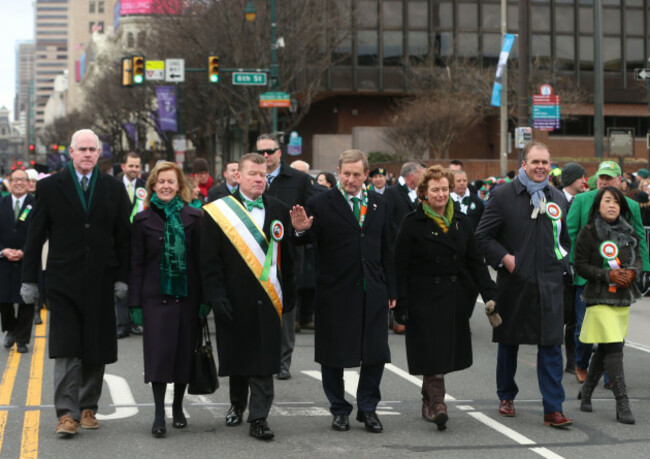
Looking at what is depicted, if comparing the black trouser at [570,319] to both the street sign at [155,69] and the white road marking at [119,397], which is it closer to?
the white road marking at [119,397]

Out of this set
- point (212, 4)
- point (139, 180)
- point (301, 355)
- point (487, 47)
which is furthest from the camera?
point (487, 47)

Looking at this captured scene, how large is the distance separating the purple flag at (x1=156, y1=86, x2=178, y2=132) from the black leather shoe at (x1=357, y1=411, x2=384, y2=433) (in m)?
42.5

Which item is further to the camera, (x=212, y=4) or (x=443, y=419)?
(x=212, y=4)

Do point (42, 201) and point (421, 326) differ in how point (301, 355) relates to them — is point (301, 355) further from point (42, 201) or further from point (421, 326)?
point (42, 201)

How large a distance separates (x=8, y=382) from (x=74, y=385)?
2582mm

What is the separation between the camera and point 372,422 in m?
7.88

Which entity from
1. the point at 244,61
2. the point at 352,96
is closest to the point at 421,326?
the point at 244,61

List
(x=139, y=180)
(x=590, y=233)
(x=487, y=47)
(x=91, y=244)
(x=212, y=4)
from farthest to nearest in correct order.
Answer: (x=487, y=47) → (x=212, y=4) → (x=139, y=180) → (x=590, y=233) → (x=91, y=244)

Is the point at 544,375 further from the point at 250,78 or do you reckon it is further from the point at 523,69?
the point at 250,78

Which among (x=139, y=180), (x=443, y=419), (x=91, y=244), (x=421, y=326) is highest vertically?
(x=139, y=180)

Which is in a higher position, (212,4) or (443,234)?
(212,4)

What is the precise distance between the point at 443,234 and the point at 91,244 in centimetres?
256

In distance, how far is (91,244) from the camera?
25.7ft

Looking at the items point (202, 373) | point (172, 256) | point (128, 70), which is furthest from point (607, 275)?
point (128, 70)
